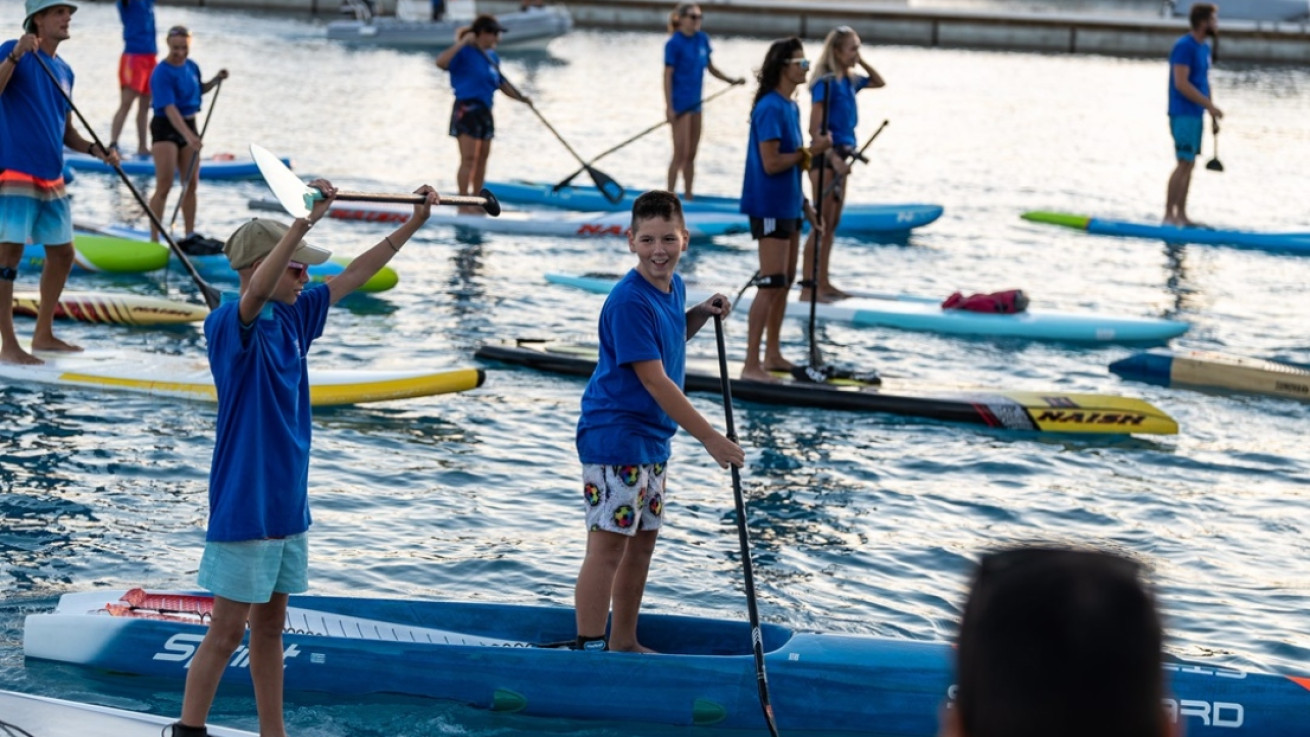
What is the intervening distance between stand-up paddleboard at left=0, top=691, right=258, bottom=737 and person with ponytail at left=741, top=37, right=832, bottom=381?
497 centimetres

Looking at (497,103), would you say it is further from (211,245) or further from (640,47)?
(211,245)

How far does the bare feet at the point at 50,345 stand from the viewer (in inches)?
368

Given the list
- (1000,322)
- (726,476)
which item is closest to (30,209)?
(726,476)

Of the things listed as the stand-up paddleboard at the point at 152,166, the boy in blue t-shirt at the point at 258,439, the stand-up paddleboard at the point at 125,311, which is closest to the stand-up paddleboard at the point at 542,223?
the stand-up paddleboard at the point at 152,166

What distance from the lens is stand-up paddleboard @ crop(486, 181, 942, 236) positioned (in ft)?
52.1

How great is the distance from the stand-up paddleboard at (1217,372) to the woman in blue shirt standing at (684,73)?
245 inches

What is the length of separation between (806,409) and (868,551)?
2319 millimetres

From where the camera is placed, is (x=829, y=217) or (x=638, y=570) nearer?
(x=638, y=570)

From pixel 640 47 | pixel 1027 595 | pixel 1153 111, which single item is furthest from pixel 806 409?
pixel 640 47

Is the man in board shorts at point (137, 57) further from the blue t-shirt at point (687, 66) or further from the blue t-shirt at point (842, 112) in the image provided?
the blue t-shirt at point (842, 112)

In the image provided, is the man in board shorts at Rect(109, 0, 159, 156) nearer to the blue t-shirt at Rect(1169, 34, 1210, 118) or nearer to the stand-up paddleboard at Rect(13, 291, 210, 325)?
the stand-up paddleboard at Rect(13, 291, 210, 325)

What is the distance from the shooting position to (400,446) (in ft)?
27.8

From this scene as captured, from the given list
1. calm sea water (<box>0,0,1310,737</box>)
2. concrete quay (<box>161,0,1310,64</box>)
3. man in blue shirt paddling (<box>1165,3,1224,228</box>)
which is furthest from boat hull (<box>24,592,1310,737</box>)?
concrete quay (<box>161,0,1310,64</box>)

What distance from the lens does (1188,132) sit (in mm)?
15500
